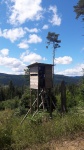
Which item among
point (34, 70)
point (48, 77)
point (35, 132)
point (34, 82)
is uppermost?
point (34, 70)

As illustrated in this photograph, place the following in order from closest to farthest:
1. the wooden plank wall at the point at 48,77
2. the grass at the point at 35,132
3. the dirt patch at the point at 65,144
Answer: the dirt patch at the point at 65,144, the grass at the point at 35,132, the wooden plank wall at the point at 48,77

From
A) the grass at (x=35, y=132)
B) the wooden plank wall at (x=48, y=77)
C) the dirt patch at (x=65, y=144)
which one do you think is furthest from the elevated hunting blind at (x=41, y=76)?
the dirt patch at (x=65, y=144)

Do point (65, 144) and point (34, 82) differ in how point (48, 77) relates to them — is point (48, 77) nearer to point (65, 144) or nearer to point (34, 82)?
point (34, 82)

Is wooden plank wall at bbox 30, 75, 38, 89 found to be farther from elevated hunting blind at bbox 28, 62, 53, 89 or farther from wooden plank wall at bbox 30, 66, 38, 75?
wooden plank wall at bbox 30, 66, 38, 75

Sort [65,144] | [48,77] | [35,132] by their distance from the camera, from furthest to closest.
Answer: [48,77] → [35,132] → [65,144]

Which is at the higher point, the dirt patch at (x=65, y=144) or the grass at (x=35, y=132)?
the grass at (x=35, y=132)

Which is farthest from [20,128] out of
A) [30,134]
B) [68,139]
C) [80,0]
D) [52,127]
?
[80,0]

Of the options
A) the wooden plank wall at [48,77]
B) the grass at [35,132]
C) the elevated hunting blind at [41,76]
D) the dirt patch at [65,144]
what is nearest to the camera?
the dirt patch at [65,144]

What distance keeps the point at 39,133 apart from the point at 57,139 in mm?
486

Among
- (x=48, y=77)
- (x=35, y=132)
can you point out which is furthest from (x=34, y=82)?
(x=35, y=132)

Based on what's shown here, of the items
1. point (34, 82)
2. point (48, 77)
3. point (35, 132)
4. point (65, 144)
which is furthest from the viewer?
point (34, 82)

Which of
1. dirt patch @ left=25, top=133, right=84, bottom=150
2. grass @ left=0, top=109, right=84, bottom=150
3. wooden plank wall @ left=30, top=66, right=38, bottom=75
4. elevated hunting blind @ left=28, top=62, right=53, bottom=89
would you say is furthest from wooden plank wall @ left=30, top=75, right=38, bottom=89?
dirt patch @ left=25, top=133, right=84, bottom=150

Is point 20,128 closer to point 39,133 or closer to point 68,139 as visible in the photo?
point 39,133

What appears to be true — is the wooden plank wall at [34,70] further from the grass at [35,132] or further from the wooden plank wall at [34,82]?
the grass at [35,132]
